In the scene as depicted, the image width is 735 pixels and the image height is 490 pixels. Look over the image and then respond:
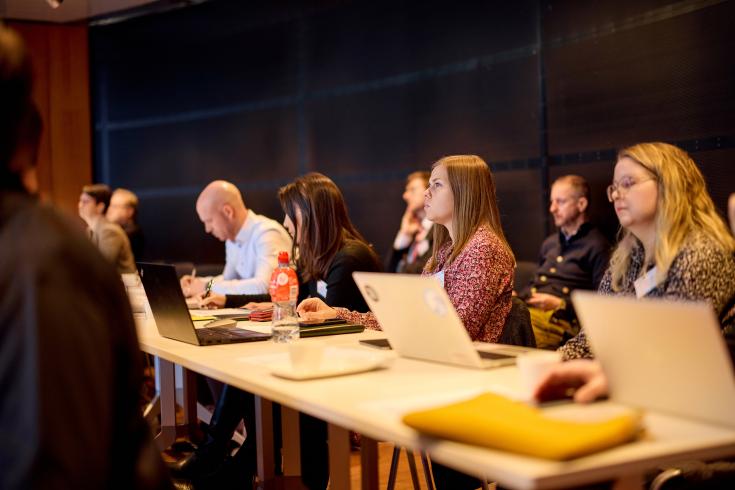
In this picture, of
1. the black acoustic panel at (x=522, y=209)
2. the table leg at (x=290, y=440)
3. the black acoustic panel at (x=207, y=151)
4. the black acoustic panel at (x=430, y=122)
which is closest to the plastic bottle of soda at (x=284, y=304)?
the table leg at (x=290, y=440)

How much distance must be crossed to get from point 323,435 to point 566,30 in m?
2.93

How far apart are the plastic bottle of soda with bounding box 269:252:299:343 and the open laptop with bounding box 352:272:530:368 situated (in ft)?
1.56

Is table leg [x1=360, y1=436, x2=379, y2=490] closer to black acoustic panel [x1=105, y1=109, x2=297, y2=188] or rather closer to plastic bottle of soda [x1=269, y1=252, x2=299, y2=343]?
plastic bottle of soda [x1=269, y1=252, x2=299, y2=343]

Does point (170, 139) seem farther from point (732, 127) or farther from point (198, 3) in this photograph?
point (732, 127)

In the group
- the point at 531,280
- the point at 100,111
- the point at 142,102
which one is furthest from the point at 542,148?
the point at 100,111

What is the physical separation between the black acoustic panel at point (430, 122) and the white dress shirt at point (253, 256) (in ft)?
5.05

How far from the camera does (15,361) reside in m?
0.99

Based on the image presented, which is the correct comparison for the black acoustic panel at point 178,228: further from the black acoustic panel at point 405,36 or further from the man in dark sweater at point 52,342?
the man in dark sweater at point 52,342

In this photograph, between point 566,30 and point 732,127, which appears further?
point 566,30

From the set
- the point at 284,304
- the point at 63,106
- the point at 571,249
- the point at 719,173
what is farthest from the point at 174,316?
the point at 63,106

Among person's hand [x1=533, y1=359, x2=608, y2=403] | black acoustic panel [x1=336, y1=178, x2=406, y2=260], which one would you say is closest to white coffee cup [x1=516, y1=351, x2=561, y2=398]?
person's hand [x1=533, y1=359, x2=608, y2=403]

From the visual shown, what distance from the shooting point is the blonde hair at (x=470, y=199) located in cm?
288

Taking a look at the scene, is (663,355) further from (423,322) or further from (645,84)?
(645,84)

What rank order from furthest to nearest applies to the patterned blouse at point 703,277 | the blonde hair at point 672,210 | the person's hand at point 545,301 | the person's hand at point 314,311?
the person's hand at point 545,301 < the person's hand at point 314,311 < the blonde hair at point 672,210 < the patterned blouse at point 703,277
